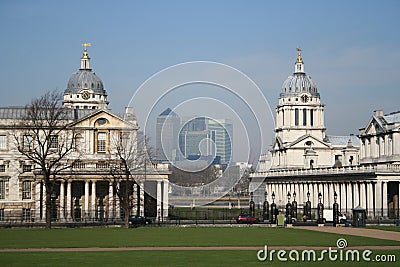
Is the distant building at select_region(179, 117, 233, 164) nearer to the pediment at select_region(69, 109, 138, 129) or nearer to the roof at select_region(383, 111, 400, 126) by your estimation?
the pediment at select_region(69, 109, 138, 129)

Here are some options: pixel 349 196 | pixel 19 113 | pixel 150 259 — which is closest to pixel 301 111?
pixel 349 196

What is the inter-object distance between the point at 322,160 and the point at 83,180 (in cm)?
8102

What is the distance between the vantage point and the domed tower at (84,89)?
143250 millimetres

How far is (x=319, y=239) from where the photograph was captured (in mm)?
57625

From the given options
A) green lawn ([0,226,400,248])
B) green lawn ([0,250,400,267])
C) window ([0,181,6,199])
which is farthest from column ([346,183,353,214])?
green lawn ([0,250,400,267])

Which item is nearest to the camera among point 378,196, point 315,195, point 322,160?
point 378,196

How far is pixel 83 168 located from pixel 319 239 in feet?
160

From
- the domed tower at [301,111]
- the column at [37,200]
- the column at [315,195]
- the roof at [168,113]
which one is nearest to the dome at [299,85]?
the domed tower at [301,111]

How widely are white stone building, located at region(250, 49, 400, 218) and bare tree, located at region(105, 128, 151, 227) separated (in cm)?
2712

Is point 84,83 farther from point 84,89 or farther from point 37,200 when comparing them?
point 37,200

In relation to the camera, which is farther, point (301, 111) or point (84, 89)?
point (301, 111)

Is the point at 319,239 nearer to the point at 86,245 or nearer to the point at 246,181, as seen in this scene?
the point at 86,245

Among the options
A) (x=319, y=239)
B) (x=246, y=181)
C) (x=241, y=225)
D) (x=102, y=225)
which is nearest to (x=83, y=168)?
(x=102, y=225)

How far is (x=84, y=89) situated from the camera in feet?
475
